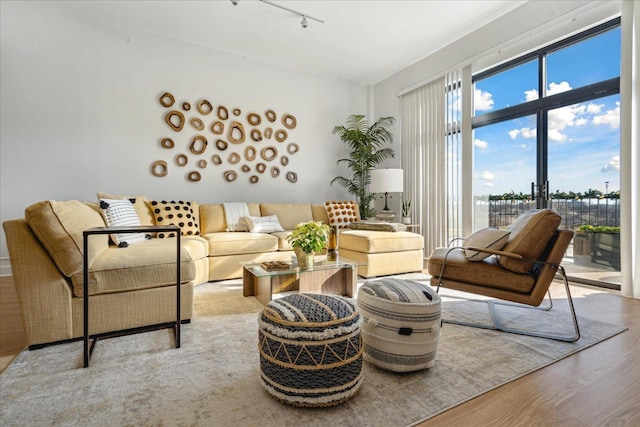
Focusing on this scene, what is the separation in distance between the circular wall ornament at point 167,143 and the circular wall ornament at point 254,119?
111 cm

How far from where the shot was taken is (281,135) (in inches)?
198

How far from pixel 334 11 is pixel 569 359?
3816mm

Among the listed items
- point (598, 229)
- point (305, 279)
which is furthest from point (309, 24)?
point (598, 229)

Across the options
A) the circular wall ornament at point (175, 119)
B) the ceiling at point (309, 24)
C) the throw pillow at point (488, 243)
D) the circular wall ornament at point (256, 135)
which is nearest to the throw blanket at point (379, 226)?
the throw pillow at point (488, 243)

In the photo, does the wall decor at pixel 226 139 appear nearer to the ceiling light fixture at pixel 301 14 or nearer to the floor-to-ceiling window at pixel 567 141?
the ceiling light fixture at pixel 301 14

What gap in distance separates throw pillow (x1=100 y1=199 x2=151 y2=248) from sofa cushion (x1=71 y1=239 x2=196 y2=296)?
1.20ft

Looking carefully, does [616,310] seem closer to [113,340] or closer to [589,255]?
[589,255]

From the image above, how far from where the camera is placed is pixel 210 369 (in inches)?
62.5

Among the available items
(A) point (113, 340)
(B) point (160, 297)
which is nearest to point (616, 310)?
(B) point (160, 297)

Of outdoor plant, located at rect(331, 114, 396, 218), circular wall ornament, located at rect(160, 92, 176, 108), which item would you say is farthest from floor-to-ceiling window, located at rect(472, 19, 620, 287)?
circular wall ornament, located at rect(160, 92, 176, 108)

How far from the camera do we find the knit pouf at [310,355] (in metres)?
1.26

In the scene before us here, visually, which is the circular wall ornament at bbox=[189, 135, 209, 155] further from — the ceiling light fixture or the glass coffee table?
the glass coffee table

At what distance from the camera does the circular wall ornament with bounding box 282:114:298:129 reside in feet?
16.6

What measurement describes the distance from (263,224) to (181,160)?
1.47 m
